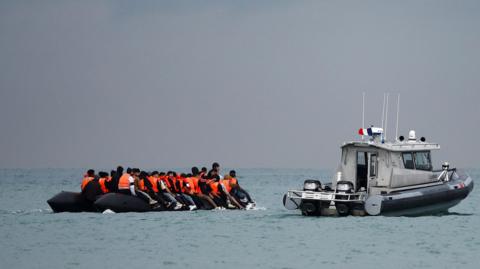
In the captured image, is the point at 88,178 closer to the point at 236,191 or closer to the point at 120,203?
the point at 120,203

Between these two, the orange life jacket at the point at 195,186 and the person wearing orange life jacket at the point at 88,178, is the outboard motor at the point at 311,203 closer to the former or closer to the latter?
the orange life jacket at the point at 195,186

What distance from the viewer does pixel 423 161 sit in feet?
116

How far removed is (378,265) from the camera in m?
25.6

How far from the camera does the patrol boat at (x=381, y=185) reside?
1277 inches

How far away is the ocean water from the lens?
86.1 feet

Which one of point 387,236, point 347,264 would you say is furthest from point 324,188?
point 347,264

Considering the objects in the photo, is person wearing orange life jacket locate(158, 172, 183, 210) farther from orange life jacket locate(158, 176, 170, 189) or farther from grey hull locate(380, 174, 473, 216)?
grey hull locate(380, 174, 473, 216)

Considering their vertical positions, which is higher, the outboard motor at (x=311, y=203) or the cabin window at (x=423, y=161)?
the cabin window at (x=423, y=161)

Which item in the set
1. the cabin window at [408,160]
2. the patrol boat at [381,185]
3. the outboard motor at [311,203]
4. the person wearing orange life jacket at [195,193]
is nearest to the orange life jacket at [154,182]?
the person wearing orange life jacket at [195,193]

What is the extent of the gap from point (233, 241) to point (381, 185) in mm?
5762

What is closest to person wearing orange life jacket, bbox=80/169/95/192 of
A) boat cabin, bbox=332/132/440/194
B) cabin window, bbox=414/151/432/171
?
boat cabin, bbox=332/132/440/194

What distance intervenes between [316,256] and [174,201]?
35.7 ft

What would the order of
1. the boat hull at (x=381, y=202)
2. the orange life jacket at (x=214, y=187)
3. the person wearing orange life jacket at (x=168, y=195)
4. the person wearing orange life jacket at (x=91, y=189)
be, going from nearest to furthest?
the boat hull at (x=381, y=202) < the person wearing orange life jacket at (x=91, y=189) < the person wearing orange life jacket at (x=168, y=195) < the orange life jacket at (x=214, y=187)

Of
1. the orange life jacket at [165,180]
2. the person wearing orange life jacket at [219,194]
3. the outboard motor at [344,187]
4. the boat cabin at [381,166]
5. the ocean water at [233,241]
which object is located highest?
the boat cabin at [381,166]
